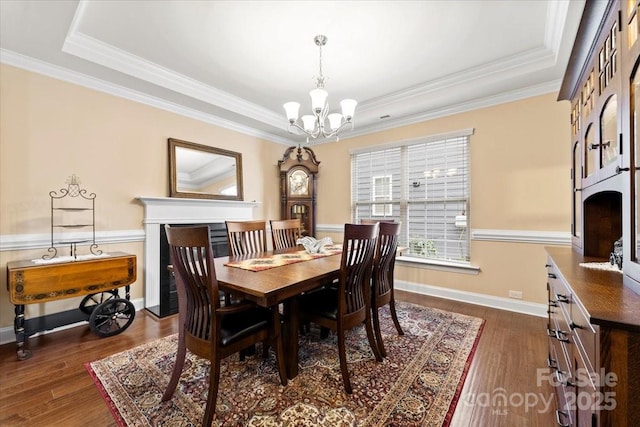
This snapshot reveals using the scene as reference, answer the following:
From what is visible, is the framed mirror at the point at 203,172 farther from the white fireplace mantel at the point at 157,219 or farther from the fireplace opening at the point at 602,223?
the fireplace opening at the point at 602,223

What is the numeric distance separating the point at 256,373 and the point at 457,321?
7.01ft

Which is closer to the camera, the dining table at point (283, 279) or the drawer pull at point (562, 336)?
the drawer pull at point (562, 336)

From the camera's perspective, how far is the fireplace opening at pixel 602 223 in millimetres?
1807

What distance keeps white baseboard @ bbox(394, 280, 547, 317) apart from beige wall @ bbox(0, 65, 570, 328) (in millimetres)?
74

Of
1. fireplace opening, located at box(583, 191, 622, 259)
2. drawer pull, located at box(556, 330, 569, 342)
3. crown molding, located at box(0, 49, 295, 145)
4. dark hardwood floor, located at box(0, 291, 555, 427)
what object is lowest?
dark hardwood floor, located at box(0, 291, 555, 427)

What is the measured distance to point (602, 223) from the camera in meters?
1.84

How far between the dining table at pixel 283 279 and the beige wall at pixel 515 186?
215 centimetres

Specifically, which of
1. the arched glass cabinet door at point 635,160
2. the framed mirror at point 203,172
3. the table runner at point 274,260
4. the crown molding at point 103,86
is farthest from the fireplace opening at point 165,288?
the arched glass cabinet door at point 635,160

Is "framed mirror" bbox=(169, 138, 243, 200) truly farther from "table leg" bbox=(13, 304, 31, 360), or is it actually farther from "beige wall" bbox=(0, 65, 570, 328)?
"table leg" bbox=(13, 304, 31, 360)

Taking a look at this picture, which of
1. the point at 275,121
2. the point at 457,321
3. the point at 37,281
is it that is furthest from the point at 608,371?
the point at 275,121

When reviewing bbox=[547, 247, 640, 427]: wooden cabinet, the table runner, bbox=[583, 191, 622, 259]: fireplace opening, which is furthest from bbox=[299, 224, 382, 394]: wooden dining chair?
bbox=[583, 191, 622, 259]: fireplace opening

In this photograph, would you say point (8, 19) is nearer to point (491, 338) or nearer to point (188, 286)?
point (188, 286)

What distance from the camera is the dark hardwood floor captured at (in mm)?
1584

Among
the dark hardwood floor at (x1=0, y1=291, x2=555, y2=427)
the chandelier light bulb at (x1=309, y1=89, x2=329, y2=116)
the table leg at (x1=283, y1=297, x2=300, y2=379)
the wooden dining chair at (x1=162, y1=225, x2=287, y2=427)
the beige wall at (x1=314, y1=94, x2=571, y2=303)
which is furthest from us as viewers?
the beige wall at (x1=314, y1=94, x2=571, y2=303)
